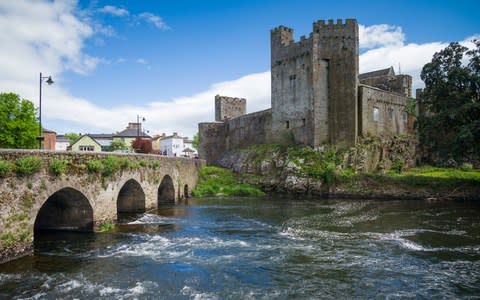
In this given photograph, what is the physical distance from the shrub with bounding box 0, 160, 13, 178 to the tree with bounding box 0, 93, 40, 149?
2883 centimetres

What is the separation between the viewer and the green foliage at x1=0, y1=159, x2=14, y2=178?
1338 centimetres

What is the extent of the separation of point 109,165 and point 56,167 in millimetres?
3973

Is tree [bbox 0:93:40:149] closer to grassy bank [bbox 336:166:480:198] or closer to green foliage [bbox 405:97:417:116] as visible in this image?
grassy bank [bbox 336:166:480:198]

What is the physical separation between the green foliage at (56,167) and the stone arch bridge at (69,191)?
0.04 m

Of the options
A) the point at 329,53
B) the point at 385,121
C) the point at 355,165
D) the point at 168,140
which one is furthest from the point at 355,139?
the point at 168,140

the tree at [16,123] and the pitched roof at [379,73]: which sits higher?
the pitched roof at [379,73]

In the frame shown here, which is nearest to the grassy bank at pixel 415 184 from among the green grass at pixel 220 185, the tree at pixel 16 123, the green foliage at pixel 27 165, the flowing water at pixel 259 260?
the green grass at pixel 220 185

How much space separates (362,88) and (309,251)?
3006 cm

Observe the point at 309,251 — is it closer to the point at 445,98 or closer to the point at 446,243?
the point at 446,243

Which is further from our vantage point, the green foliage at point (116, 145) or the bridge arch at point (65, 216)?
the green foliage at point (116, 145)

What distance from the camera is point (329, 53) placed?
41812mm

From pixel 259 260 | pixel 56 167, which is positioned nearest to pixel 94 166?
pixel 56 167

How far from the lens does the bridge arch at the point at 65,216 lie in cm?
1888

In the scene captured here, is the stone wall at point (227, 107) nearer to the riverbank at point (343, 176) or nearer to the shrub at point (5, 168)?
the riverbank at point (343, 176)
